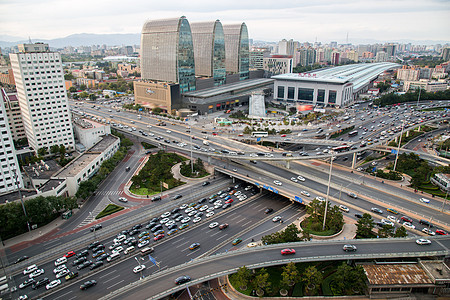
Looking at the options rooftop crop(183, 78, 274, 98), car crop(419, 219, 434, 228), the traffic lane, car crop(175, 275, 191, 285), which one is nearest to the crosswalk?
the traffic lane

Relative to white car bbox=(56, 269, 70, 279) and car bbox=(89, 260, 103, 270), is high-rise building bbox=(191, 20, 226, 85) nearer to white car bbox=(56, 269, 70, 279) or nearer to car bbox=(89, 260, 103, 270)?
car bbox=(89, 260, 103, 270)

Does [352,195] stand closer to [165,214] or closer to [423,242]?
[423,242]

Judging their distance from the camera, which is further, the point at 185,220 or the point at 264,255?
the point at 185,220

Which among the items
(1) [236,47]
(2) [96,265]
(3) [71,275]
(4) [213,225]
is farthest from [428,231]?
(1) [236,47]

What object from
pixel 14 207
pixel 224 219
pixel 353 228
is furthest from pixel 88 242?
pixel 353 228

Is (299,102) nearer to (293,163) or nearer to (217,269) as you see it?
(293,163)

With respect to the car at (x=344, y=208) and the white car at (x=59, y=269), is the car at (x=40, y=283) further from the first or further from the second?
the car at (x=344, y=208)
